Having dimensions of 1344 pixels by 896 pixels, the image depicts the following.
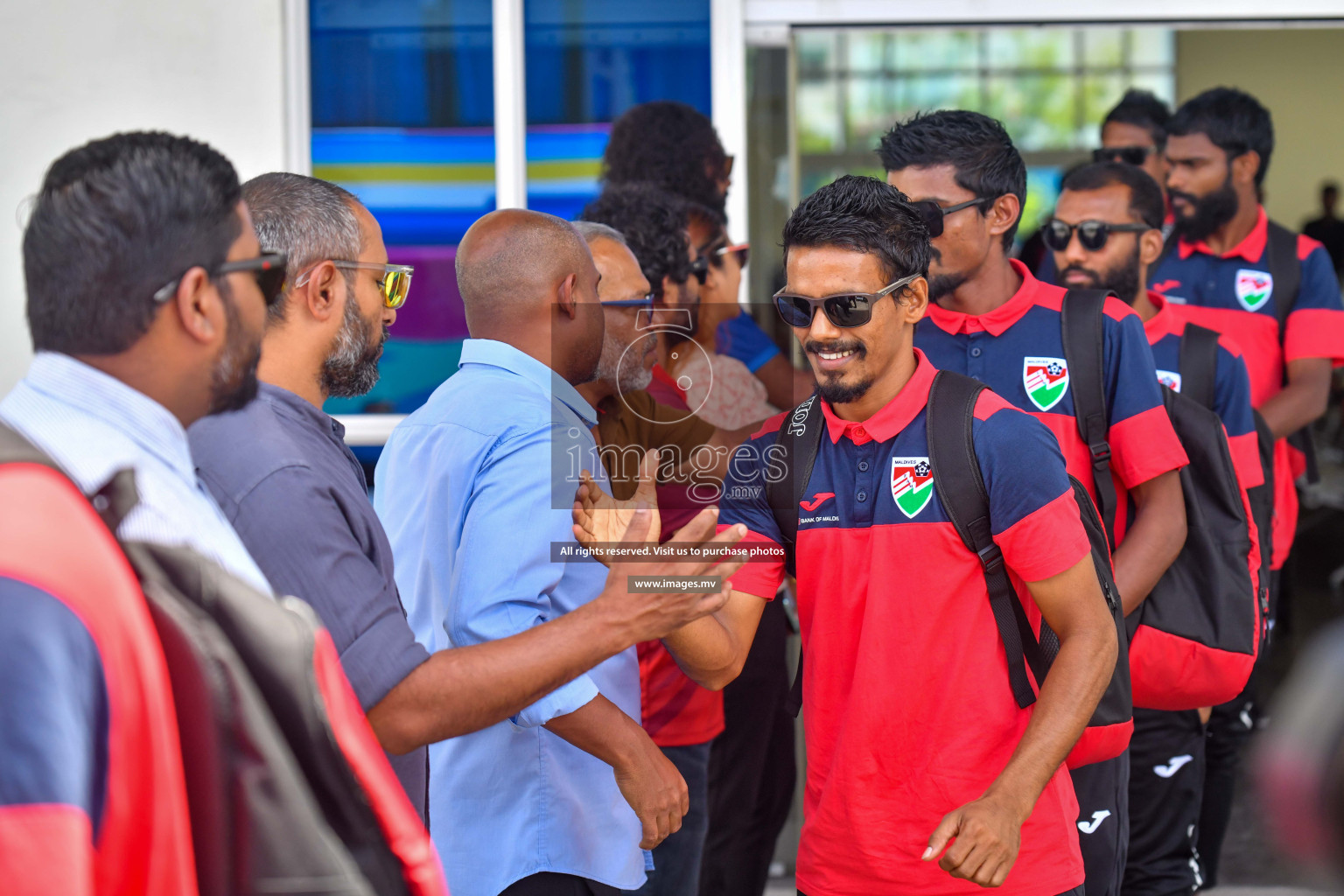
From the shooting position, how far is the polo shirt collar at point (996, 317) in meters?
2.92

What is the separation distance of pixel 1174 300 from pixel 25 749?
4.35 m

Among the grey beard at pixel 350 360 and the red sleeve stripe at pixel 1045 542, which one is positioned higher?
the grey beard at pixel 350 360

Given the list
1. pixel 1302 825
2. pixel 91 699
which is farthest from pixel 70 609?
pixel 1302 825

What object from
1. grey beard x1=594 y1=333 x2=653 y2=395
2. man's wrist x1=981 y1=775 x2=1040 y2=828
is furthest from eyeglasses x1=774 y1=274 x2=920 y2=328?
man's wrist x1=981 y1=775 x2=1040 y2=828

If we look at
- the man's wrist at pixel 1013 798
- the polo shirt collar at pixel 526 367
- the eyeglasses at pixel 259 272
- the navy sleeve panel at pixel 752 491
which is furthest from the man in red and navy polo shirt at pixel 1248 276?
the eyeglasses at pixel 259 272

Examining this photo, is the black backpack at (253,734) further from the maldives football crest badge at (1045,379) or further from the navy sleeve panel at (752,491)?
the maldives football crest badge at (1045,379)

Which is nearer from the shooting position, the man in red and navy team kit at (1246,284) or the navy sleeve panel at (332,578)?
the navy sleeve panel at (332,578)

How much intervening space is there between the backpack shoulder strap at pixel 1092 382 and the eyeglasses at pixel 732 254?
5.04 ft

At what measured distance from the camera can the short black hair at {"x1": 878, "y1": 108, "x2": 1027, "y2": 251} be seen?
3006mm

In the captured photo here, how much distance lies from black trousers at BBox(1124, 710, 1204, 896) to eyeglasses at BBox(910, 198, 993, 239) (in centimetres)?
149

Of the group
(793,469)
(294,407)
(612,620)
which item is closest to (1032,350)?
(793,469)

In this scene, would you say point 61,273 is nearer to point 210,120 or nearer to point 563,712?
point 563,712

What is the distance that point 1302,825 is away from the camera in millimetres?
867

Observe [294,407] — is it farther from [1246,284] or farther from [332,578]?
[1246,284]
